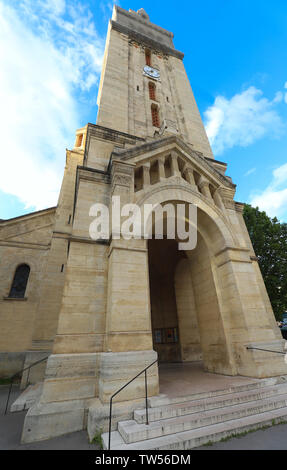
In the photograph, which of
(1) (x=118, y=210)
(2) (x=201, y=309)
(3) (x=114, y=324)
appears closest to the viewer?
(3) (x=114, y=324)

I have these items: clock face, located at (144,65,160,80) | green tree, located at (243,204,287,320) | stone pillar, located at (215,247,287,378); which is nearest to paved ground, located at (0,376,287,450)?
stone pillar, located at (215,247,287,378)

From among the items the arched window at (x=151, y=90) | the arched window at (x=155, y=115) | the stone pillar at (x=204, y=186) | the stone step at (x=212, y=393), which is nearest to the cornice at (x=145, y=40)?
the arched window at (x=151, y=90)

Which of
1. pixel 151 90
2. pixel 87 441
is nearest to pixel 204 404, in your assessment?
pixel 87 441

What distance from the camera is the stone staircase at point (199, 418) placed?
12.6ft

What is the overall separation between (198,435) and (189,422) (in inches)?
12.8

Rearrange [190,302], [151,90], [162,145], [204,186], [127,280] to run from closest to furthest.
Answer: [127,280] → [162,145] → [204,186] → [190,302] → [151,90]

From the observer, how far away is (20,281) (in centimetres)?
1301

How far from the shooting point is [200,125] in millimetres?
17297

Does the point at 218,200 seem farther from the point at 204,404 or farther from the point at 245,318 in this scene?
the point at 204,404

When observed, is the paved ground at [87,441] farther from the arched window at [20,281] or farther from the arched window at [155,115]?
the arched window at [155,115]

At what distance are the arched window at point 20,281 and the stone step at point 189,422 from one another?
11062 mm

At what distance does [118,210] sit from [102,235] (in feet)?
3.68

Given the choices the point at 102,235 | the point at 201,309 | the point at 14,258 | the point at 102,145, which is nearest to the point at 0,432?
the point at 102,235
